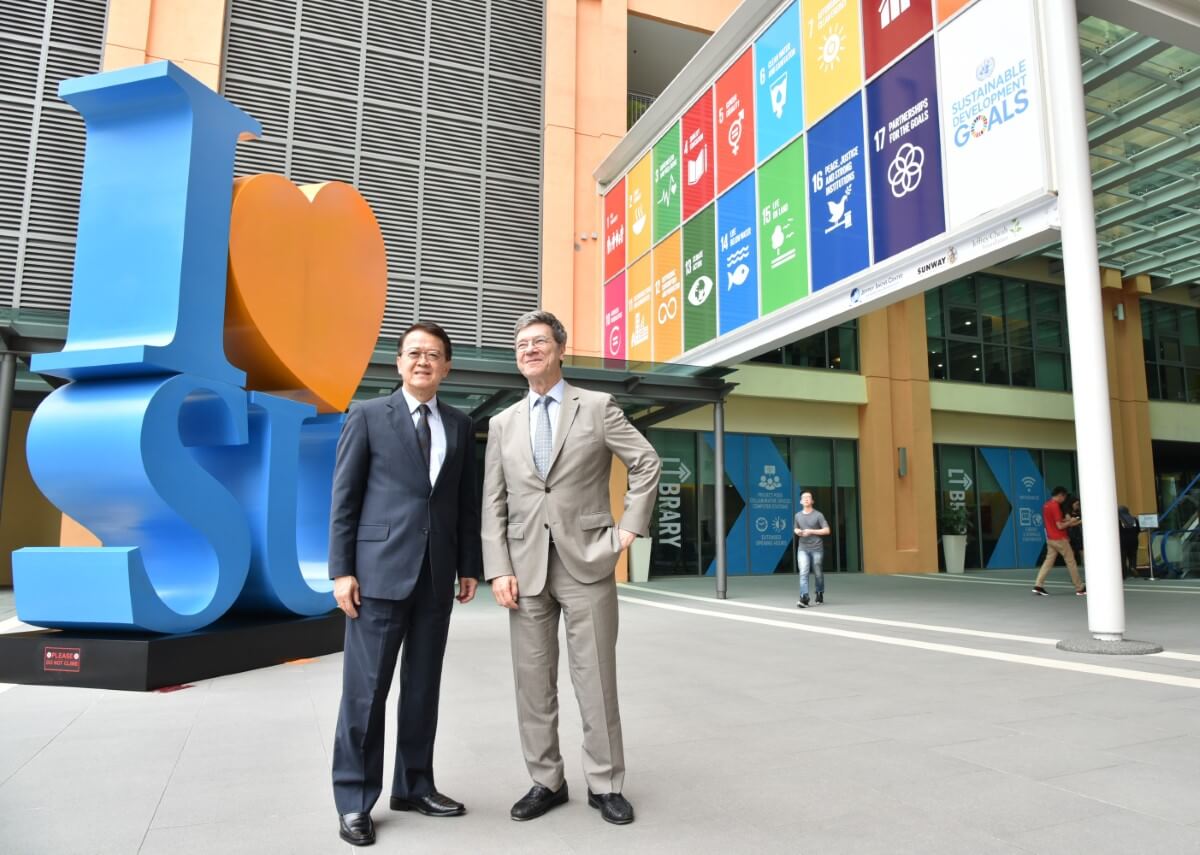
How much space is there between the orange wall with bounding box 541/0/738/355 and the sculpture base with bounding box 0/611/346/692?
10.9m

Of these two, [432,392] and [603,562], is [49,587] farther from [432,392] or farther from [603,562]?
[603,562]

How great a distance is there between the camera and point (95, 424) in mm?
5199

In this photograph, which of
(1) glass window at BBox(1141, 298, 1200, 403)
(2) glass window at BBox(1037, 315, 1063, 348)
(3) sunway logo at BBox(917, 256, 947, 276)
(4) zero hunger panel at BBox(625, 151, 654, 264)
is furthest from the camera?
(1) glass window at BBox(1141, 298, 1200, 403)

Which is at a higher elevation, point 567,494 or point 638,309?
point 638,309

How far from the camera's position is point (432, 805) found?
9.72 feet

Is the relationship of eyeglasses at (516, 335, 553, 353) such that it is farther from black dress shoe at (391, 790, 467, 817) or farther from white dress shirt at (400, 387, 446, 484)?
black dress shoe at (391, 790, 467, 817)

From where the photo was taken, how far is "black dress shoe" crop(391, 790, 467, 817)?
9.66ft

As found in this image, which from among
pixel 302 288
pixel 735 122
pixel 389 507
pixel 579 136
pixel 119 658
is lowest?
pixel 119 658

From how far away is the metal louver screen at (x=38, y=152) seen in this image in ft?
42.2

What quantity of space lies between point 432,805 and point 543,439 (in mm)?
1448

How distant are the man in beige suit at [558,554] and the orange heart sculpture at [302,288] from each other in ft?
13.6

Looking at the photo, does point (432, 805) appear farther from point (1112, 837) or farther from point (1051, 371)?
point (1051, 371)

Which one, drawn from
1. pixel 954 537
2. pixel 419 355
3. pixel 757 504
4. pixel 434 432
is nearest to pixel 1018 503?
pixel 954 537

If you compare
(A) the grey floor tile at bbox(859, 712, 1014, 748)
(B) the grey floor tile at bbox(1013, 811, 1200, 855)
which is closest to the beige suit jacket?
(B) the grey floor tile at bbox(1013, 811, 1200, 855)
